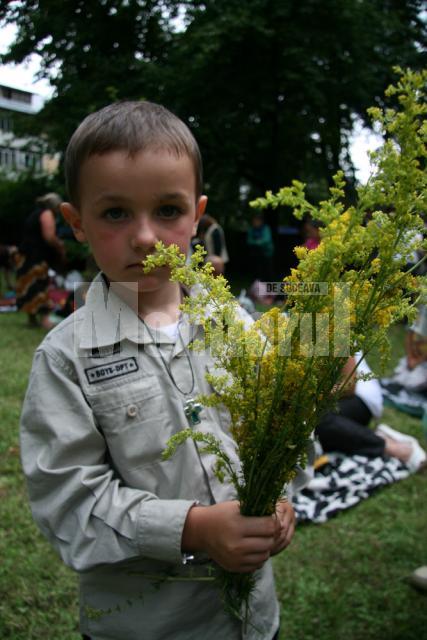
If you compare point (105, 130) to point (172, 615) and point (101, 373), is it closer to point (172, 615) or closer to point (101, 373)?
point (101, 373)

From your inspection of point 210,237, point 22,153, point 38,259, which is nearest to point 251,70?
point 210,237

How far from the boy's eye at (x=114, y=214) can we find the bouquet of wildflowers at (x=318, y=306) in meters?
0.39

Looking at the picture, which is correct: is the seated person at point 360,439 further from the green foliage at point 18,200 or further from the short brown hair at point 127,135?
the green foliage at point 18,200

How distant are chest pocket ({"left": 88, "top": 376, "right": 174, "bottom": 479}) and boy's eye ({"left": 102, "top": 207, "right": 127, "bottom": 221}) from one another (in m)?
0.38

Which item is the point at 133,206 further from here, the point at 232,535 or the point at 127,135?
the point at 232,535

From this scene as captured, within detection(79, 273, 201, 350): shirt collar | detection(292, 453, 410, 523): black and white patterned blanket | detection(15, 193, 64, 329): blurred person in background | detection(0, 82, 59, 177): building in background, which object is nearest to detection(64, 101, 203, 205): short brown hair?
detection(79, 273, 201, 350): shirt collar

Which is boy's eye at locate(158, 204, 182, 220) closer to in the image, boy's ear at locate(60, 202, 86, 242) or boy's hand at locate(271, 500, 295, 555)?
boy's ear at locate(60, 202, 86, 242)

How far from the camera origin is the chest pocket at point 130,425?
4.21 ft

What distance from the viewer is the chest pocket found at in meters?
1.28

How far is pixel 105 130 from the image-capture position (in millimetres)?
1273

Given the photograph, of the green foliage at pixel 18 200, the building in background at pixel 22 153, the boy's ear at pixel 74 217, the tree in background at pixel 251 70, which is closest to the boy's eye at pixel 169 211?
the boy's ear at pixel 74 217

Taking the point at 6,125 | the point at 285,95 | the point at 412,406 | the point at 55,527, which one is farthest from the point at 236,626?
the point at 6,125

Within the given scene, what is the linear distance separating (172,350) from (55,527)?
48 centimetres

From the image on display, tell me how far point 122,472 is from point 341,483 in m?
2.66
